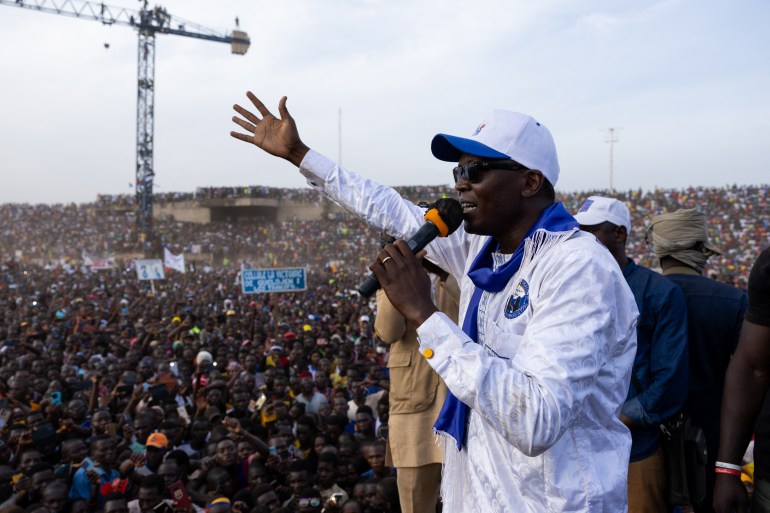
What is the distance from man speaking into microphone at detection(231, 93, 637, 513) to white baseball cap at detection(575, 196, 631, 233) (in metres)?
1.23

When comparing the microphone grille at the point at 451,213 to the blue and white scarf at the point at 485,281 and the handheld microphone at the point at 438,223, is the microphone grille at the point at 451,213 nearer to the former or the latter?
the handheld microphone at the point at 438,223

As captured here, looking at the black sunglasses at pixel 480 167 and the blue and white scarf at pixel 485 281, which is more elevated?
the black sunglasses at pixel 480 167

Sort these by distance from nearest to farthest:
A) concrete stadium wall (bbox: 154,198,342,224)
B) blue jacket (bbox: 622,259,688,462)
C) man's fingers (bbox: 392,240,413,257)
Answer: man's fingers (bbox: 392,240,413,257) → blue jacket (bbox: 622,259,688,462) → concrete stadium wall (bbox: 154,198,342,224)

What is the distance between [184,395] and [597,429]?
6102mm

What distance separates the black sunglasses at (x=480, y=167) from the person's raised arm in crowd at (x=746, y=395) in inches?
33.1

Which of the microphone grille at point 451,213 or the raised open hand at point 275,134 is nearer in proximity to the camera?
the microphone grille at point 451,213

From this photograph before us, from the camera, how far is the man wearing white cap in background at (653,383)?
2.36 meters

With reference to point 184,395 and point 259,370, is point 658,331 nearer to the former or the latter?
point 184,395

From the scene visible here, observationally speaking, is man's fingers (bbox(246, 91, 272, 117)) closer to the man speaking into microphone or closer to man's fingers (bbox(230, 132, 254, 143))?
man's fingers (bbox(230, 132, 254, 143))

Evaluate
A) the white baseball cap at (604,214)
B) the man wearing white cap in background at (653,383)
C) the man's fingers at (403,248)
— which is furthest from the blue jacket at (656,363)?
the man's fingers at (403,248)

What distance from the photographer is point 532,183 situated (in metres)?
1.48

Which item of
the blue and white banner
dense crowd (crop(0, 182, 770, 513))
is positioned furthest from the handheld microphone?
the blue and white banner

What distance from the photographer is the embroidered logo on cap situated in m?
1.35

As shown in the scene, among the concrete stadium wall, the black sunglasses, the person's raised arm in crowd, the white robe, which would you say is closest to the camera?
the white robe
